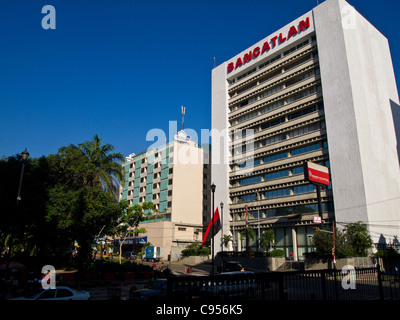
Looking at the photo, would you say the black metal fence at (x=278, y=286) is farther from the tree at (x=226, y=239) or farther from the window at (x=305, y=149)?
the tree at (x=226, y=239)

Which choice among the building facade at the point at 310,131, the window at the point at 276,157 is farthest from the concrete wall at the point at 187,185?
the window at the point at 276,157

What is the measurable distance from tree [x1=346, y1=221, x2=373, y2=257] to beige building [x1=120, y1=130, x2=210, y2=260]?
39.3 meters

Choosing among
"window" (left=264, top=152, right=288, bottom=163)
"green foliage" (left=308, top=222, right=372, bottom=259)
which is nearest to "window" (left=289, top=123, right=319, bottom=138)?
"window" (left=264, top=152, right=288, bottom=163)

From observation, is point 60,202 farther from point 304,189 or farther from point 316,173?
point 304,189

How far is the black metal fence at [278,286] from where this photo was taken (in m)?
7.40

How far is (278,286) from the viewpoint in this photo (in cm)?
908

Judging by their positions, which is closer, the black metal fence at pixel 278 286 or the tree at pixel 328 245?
the black metal fence at pixel 278 286

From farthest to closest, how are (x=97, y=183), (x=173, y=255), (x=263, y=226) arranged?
(x=173, y=255)
(x=263, y=226)
(x=97, y=183)

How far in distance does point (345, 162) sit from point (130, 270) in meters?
35.0

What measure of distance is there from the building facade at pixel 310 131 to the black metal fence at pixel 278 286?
32277mm

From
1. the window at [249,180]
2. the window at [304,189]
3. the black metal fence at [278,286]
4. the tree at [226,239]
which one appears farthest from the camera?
the window at [249,180]
